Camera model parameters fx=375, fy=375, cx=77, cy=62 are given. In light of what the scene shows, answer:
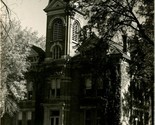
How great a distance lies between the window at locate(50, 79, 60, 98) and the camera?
32000 mm

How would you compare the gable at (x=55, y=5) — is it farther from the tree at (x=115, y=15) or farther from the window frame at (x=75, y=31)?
the tree at (x=115, y=15)

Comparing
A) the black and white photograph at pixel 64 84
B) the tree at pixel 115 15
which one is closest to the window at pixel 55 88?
the black and white photograph at pixel 64 84

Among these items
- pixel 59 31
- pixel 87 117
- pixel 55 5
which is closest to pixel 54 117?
pixel 87 117

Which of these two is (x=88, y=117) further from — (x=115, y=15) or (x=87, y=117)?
(x=115, y=15)

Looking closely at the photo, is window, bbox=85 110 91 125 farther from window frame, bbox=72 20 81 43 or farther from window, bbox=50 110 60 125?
window frame, bbox=72 20 81 43

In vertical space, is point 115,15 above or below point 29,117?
above

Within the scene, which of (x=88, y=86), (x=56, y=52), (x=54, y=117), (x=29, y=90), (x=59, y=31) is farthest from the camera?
(x=29, y=90)

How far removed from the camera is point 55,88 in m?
32.1

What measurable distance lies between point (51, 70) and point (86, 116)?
16.7 ft

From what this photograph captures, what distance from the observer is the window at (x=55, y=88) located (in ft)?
105

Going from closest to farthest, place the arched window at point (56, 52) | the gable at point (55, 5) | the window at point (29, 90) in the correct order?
the gable at point (55, 5) < the arched window at point (56, 52) < the window at point (29, 90)

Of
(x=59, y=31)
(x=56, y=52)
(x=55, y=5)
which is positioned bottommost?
(x=56, y=52)

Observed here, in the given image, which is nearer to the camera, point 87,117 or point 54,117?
point 87,117

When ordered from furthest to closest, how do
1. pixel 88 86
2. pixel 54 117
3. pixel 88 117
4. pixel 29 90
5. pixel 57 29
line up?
pixel 29 90
pixel 57 29
pixel 54 117
pixel 88 86
pixel 88 117
